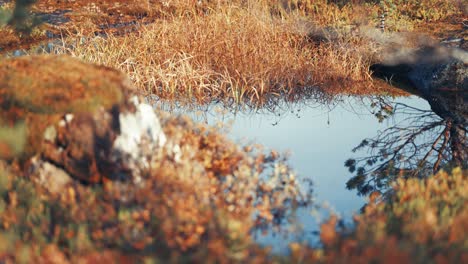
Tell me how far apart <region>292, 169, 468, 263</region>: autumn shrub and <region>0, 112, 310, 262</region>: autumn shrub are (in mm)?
518

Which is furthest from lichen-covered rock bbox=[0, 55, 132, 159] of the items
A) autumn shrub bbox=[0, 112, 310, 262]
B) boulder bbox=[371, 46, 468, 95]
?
boulder bbox=[371, 46, 468, 95]

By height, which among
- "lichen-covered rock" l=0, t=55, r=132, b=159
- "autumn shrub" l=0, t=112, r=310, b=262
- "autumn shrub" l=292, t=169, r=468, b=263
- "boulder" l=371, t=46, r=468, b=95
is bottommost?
"autumn shrub" l=0, t=112, r=310, b=262

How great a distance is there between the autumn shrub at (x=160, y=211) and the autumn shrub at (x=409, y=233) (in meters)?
0.52

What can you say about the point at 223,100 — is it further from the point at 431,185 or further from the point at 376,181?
the point at 431,185

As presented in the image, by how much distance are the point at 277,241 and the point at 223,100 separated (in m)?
5.79

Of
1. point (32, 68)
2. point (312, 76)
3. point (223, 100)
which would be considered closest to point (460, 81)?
point (312, 76)

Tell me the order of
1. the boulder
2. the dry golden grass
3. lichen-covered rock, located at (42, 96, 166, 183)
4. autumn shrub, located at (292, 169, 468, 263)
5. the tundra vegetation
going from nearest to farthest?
autumn shrub, located at (292, 169, 468, 263) < the tundra vegetation < lichen-covered rock, located at (42, 96, 166, 183) < the dry golden grass < the boulder

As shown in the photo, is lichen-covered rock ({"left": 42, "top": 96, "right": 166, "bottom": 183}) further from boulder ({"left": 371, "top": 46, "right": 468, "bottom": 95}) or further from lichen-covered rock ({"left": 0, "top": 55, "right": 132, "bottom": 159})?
boulder ({"left": 371, "top": 46, "right": 468, "bottom": 95})

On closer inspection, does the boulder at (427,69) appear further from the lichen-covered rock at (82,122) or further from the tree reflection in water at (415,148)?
the lichen-covered rock at (82,122)

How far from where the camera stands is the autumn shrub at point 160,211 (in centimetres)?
384

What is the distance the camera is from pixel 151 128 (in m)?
5.38

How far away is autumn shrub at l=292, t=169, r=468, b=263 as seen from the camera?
136 inches

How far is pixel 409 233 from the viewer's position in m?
3.98

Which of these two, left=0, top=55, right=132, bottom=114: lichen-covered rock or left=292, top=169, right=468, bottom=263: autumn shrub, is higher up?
left=0, top=55, right=132, bottom=114: lichen-covered rock
